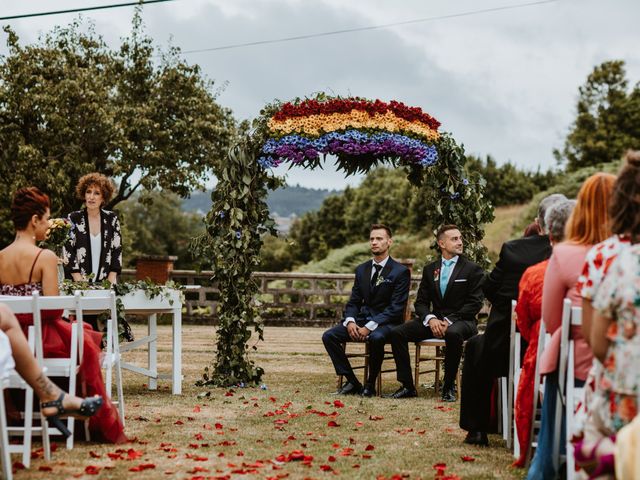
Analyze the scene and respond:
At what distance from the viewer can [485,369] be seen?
612 cm

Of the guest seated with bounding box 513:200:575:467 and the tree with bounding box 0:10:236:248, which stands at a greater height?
the tree with bounding box 0:10:236:248

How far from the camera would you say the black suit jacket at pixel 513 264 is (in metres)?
5.96

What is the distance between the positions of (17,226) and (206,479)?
7.64 ft

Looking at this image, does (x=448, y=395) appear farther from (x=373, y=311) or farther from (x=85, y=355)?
(x=85, y=355)

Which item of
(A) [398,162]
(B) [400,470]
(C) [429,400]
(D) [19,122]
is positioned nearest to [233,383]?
(C) [429,400]

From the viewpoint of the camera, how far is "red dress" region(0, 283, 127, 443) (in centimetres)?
584

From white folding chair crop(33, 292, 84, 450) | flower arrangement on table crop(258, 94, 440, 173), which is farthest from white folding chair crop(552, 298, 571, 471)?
flower arrangement on table crop(258, 94, 440, 173)

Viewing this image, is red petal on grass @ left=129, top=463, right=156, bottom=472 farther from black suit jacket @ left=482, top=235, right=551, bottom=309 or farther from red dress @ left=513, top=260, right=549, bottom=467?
black suit jacket @ left=482, top=235, right=551, bottom=309

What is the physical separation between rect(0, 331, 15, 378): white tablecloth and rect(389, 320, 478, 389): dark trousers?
4.67 m

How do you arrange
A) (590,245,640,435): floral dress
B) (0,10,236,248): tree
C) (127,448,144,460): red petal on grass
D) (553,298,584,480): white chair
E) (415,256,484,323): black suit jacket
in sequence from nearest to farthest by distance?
(590,245,640,435): floral dress
(553,298,584,480): white chair
(127,448,144,460): red petal on grass
(415,256,484,323): black suit jacket
(0,10,236,248): tree

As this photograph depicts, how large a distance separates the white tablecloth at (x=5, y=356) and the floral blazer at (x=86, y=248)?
3867 mm

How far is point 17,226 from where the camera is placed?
590cm

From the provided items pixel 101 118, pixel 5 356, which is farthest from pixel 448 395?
pixel 101 118

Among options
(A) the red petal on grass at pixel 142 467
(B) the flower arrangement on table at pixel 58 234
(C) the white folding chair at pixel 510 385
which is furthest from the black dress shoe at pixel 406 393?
(A) the red petal on grass at pixel 142 467
